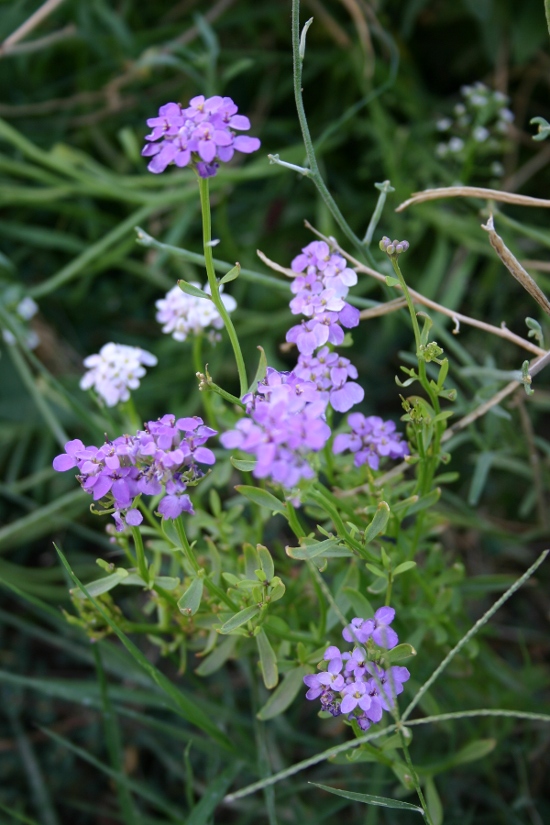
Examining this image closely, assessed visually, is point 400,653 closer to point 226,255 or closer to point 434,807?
point 434,807

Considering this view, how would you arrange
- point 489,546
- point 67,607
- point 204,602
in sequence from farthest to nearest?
point 489,546 < point 67,607 < point 204,602

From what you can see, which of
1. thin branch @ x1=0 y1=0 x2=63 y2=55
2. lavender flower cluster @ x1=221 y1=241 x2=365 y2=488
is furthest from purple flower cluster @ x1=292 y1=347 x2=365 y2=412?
thin branch @ x1=0 y1=0 x2=63 y2=55

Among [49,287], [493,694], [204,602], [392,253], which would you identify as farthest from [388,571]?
[49,287]

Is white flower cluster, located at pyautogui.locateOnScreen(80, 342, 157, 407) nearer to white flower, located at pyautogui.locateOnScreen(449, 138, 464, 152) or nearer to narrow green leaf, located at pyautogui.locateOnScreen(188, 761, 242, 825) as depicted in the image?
narrow green leaf, located at pyautogui.locateOnScreen(188, 761, 242, 825)

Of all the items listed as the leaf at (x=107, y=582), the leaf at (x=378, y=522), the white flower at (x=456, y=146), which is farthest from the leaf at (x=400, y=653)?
the white flower at (x=456, y=146)

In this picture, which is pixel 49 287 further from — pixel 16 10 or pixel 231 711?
pixel 231 711

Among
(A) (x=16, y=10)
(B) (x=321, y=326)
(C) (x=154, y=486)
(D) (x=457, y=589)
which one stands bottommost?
(D) (x=457, y=589)
